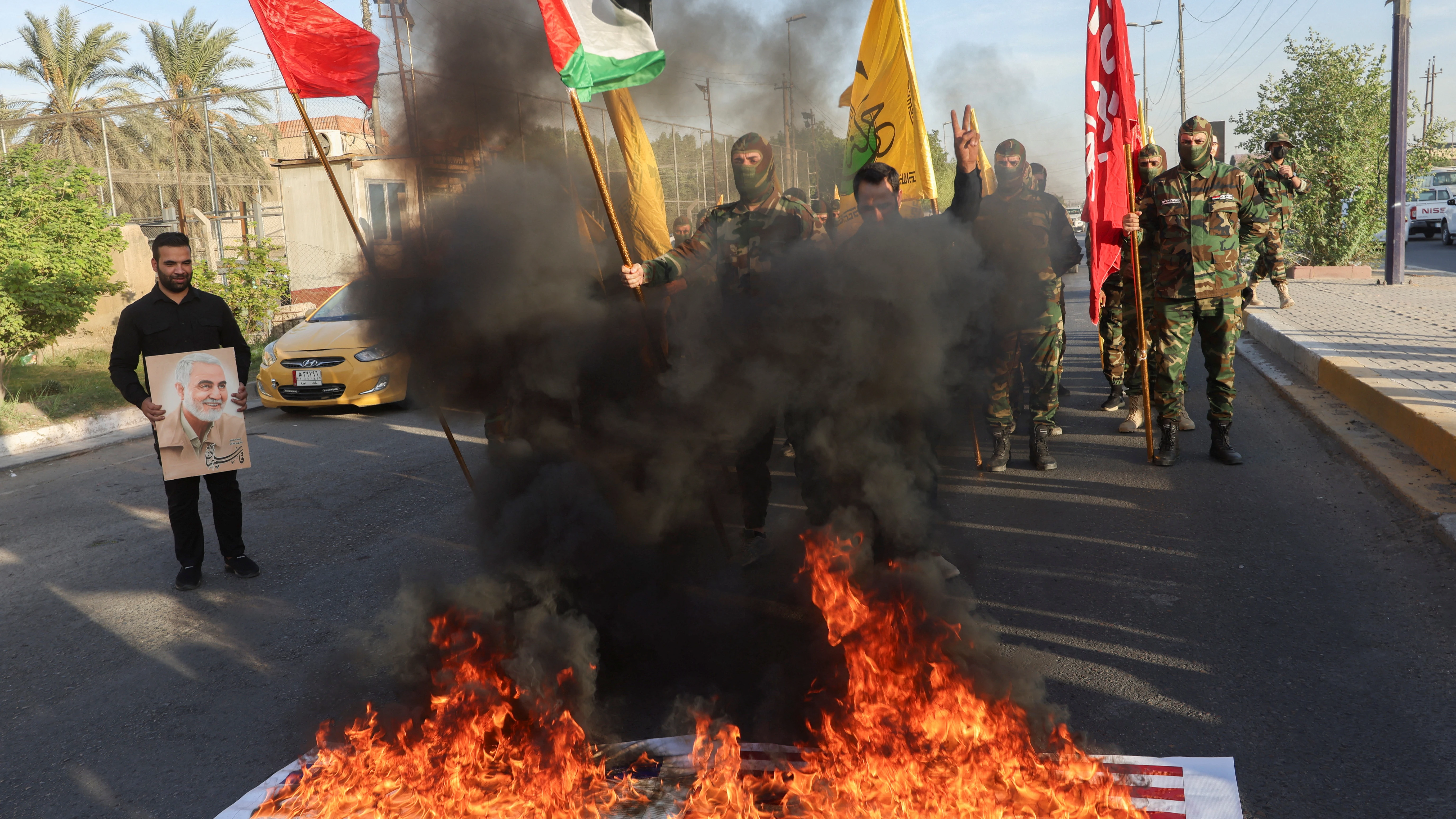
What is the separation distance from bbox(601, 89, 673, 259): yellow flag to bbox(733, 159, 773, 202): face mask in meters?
0.57

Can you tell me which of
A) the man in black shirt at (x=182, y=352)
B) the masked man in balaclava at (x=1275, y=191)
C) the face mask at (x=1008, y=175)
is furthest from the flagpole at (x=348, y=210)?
the masked man in balaclava at (x=1275, y=191)

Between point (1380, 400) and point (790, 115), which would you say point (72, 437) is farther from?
point (1380, 400)

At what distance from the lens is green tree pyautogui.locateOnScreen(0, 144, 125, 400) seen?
8.64 metres

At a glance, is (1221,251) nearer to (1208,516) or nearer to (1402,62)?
(1208,516)

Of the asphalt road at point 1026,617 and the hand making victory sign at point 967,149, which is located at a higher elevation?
the hand making victory sign at point 967,149

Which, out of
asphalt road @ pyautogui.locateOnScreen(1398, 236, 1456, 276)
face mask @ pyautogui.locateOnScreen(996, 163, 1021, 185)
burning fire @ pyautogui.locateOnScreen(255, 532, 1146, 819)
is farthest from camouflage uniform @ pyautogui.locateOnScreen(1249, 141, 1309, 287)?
asphalt road @ pyautogui.locateOnScreen(1398, 236, 1456, 276)

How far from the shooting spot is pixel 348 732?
280 centimetres

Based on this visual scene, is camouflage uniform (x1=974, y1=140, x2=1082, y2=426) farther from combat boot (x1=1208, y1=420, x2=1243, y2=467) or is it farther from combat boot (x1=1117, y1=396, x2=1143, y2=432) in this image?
combat boot (x1=1117, y1=396, x2=1143, y2=432)

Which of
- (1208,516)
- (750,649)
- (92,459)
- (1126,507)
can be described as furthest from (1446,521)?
(92,459)

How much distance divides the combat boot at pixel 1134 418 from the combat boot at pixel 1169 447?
3.16 feet

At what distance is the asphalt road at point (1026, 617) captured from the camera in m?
2.88

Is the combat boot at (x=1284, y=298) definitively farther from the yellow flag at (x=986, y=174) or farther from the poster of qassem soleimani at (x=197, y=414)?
the poster of qassem soleimani at (x=197, y=414)

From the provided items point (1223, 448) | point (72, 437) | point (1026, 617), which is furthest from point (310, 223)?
point (1026, 617)

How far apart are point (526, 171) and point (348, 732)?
2.04m
